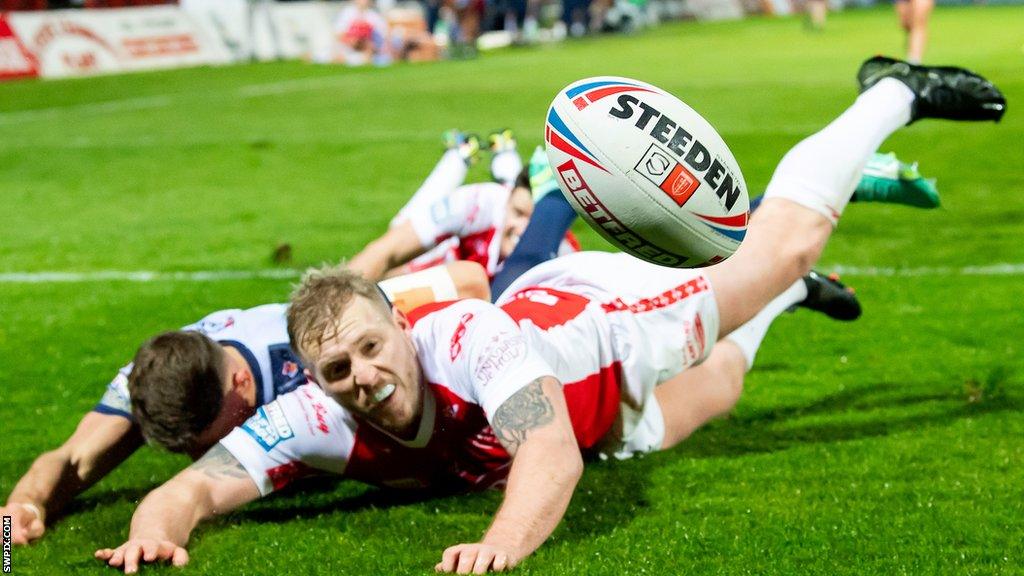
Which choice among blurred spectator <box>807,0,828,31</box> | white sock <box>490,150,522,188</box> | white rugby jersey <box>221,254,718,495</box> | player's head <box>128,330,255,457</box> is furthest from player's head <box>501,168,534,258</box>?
blurred spectator <box>807,0,828,31</box>

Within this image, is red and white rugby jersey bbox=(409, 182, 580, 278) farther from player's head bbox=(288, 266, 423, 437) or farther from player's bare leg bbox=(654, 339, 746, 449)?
player's head bbox=(288, 266, 423, 437)

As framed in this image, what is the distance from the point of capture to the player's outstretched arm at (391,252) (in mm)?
6383

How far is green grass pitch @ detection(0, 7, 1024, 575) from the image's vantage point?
373 centimetres

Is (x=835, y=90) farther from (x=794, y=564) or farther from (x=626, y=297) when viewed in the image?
(x=794, y=564)

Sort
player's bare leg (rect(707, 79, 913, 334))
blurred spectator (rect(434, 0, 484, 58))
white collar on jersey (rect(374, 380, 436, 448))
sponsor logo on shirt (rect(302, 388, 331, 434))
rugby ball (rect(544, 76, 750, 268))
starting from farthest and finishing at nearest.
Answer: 1. blurred spectator (rect(434, 0, 484, 58))
2. player's bare leg (rect(707, 79, 913, 334))
3. sponsor logo on shirt (rect(302, 388, 331, 434))
4. white collar on jersey (rect(374, 380, 436, 448))
5. rugby ball (rect(544, 76, 750, 268))

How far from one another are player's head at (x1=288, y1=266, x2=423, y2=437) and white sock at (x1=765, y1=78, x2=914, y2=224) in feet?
5.79

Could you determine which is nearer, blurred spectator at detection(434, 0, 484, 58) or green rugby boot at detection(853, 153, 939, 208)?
green rugby boot at detection(853, 153, 939, 208)

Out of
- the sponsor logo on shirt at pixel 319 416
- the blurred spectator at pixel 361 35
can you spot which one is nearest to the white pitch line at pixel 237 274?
the sponsor logo on shirt at pixel 319 416

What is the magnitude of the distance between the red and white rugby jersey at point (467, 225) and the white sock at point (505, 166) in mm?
746

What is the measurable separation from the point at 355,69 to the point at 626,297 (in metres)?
20.1

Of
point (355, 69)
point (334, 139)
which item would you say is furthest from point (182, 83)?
point (334, 139)

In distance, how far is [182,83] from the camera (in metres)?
20.5

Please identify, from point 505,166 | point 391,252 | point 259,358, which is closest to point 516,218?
point 391,252

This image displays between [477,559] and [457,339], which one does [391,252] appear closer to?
[457,339]
